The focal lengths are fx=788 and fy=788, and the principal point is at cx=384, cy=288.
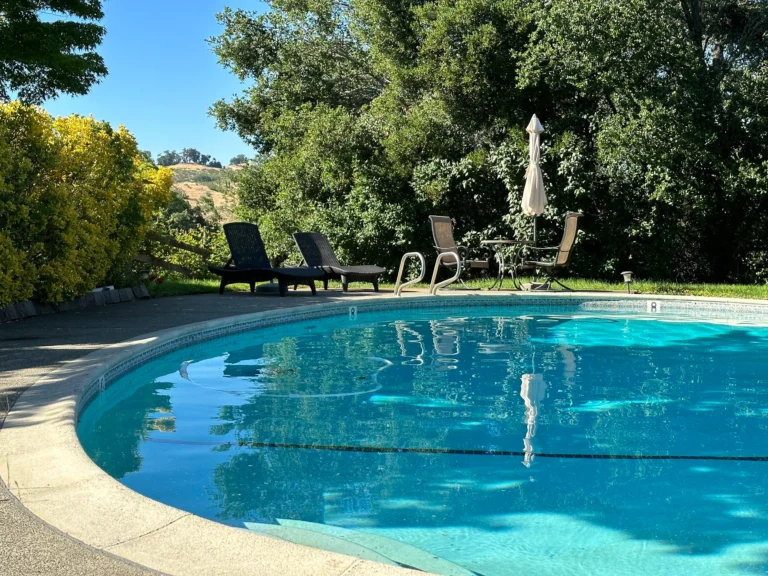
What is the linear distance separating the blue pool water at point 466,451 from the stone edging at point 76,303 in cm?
228

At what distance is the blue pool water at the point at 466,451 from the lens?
3285mm

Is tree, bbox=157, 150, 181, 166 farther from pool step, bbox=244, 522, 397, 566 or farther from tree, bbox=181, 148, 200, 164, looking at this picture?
pool step, bbox=244, 522, 397, 566

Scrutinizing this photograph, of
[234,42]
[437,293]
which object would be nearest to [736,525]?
[437,293]

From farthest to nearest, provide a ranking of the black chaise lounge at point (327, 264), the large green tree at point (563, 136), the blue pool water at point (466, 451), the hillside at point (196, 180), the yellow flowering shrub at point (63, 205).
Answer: the hillside at point (196, 180) < the large green tree at point (563, 136) < the black chaise lounge at point (327, 264) < the yellow flowering shrub at point (63, 205) < the blue pool water at point (466, 451)

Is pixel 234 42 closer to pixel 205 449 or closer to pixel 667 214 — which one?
pixel 667 214

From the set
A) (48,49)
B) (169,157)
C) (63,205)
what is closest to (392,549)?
(63,205)

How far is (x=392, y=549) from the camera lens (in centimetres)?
317

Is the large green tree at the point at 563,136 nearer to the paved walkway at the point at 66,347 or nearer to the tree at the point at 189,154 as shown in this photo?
the paved walkway at the point at 66,347

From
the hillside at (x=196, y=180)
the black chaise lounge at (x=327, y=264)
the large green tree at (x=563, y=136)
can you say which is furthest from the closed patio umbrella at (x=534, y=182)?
the hillside at (x=196, y=180)

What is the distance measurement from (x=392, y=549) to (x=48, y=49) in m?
9.36

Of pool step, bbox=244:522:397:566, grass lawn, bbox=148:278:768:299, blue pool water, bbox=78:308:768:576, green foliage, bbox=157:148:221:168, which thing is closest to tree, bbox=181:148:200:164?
green foliage, bbox=157:148:221:168

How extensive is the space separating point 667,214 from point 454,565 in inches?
480

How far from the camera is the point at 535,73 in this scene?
13.6 metres

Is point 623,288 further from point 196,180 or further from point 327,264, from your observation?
point 196,180
